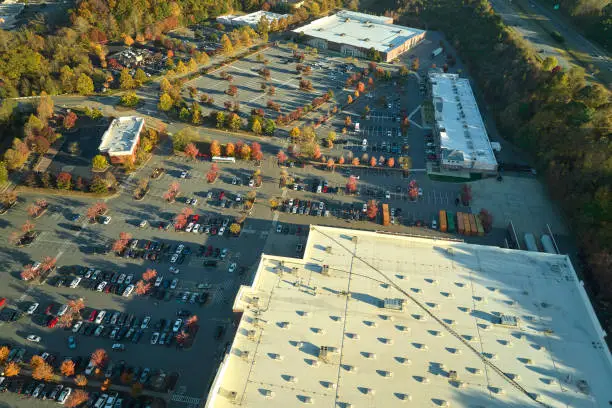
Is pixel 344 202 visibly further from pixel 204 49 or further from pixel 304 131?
pixel 204 49

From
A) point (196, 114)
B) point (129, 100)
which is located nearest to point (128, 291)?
point (196, 114)

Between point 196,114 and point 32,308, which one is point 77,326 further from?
point 196,114

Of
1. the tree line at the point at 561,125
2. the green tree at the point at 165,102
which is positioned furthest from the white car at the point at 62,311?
the tree line at the point at 561,125

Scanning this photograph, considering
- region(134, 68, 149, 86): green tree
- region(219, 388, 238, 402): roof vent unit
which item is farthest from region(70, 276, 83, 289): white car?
region(134, 68, 149, 86): green tree

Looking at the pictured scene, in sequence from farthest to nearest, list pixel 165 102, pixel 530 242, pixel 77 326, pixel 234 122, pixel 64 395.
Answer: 1. pixel 165 102
2. pixel 234 122
3. pixel 530 242
4. pixel 77 326
5. pixel 64 395

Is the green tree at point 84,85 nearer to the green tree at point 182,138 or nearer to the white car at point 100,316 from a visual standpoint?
the green tree at point 182,138

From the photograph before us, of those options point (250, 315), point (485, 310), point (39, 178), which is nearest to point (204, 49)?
point (39, 178)
